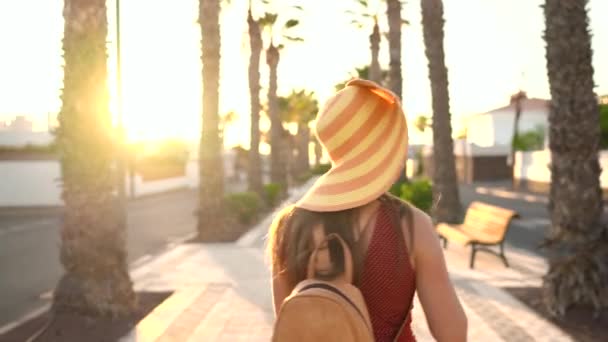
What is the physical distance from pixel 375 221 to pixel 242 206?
63.4 feet

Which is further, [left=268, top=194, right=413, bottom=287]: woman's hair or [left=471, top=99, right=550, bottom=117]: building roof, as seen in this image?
[left=471, top=99, right=550, bottom=117]: building roof

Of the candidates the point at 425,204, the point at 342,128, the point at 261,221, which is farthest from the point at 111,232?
the point at 261,221

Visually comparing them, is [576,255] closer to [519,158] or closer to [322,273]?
[322,273]

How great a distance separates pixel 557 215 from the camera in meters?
8.12

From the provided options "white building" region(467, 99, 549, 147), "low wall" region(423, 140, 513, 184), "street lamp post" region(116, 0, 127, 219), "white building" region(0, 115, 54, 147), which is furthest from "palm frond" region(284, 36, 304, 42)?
"white building" region(467, 99, 549, 147)

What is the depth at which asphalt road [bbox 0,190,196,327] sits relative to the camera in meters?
10.7

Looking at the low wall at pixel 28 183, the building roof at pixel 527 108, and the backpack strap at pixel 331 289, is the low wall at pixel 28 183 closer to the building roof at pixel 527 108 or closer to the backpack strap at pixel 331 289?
the backpack strap at pixel 331 289

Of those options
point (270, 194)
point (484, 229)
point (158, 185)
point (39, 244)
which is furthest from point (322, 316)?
point (158, 185)

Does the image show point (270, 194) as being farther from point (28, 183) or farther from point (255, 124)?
point (28, 183)

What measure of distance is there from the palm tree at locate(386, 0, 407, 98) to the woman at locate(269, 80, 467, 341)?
71.1 ft

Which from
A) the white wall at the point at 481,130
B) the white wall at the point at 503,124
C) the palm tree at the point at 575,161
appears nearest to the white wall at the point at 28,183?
the palm tree at the point at 575,161

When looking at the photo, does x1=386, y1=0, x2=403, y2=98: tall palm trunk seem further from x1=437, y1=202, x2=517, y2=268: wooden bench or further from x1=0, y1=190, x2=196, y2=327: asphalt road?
x1=437, y1=202, x2=517, y2=268: wooden bench

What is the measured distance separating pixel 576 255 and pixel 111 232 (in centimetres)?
570

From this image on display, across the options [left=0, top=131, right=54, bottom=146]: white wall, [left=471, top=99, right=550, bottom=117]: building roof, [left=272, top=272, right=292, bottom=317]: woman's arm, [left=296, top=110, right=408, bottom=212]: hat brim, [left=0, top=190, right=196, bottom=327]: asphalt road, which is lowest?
[left=0, top=190, right=196, bottom=327]: asphalt road
